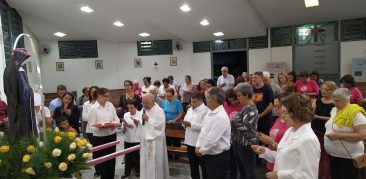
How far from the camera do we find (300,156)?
1.94 meters

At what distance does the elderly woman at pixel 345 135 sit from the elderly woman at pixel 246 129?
2.49 feet

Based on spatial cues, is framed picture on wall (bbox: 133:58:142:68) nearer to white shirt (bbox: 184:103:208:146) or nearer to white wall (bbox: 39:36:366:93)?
white wall (bbox: 39:36:366:93)

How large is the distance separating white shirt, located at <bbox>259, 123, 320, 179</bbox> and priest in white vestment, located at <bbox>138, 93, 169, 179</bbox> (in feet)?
6.78

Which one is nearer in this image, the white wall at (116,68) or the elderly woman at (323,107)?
the elderly woman at (323,107)

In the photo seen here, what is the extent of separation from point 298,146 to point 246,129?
1.47 meters

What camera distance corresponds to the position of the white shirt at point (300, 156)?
1.91 m

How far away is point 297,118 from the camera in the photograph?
6.71 feet

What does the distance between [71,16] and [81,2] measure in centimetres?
140

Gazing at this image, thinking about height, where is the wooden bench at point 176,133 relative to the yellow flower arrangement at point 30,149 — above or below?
below

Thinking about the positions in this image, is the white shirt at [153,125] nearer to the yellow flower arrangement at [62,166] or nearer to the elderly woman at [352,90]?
the yellow flower arrangement at [62,166]

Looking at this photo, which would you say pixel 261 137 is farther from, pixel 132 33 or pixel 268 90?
pixel 132 33

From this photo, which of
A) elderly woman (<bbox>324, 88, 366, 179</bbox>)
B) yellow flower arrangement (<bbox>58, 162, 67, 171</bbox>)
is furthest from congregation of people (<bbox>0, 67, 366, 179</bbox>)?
yellow flower arrangement (<bbox>58, 162, 67, 171</bbox>)

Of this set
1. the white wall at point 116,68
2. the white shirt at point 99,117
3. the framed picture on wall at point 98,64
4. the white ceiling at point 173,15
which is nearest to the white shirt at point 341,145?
the white shirt at point 99,117

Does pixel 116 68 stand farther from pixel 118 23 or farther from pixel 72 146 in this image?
pixel 72 146
